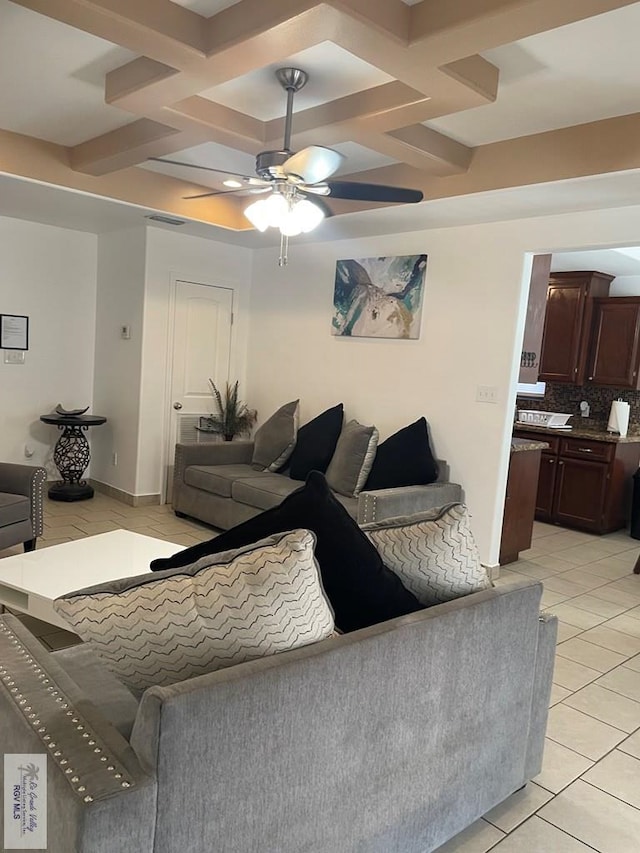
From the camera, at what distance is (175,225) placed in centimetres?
531

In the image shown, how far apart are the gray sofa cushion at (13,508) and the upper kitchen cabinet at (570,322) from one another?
5025 millimetres

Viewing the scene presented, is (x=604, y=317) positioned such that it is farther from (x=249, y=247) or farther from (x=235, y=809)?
(x=235, y=809)

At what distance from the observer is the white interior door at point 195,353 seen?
5.83 meters

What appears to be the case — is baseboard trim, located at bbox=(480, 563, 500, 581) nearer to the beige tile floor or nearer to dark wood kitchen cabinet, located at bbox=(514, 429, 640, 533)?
the beige tile floor

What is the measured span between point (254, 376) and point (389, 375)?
1.68 meters

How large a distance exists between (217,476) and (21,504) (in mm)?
1511

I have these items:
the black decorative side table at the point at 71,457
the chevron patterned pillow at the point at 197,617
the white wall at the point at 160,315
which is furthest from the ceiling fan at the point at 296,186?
the black decorative side table at the point at 71,457

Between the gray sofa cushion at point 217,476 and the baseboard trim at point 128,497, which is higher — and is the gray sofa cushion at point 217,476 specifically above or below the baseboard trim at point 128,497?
above

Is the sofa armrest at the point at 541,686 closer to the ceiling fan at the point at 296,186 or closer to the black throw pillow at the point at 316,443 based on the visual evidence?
the ceiling fan at the point at 296,186

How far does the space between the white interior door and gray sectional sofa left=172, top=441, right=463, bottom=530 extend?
2.07 ft

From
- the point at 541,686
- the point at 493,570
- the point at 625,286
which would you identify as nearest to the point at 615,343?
the point at 625,286

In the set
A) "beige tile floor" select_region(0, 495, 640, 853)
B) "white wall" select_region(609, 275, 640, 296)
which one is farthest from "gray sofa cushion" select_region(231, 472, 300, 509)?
"white wall" select_region(609, 275, 640, 296)

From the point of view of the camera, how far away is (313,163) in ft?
8.70

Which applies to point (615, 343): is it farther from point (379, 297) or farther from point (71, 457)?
point (71, 457)
